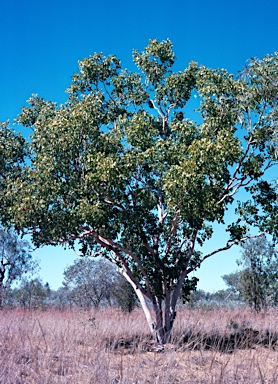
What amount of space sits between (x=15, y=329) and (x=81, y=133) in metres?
6.12

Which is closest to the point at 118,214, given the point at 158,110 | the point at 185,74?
the point at 158,110

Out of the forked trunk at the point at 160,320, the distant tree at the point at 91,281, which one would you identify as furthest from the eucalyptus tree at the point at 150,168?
the distant tree at the point at 91,281

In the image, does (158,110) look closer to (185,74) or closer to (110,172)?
(185,74)

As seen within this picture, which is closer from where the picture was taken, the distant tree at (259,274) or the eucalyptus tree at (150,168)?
the eucalyptus tree at (150,168)

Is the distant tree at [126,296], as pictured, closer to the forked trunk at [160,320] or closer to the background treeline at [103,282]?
A: the background treeline at [103,282]

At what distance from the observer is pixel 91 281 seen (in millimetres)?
40219

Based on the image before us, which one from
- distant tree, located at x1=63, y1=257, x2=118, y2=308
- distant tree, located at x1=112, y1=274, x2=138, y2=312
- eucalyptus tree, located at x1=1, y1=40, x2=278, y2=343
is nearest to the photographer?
eucalyptus tree, located at x1=1, y1=40, x2=278, y2=343

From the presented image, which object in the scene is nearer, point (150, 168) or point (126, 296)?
point (150, 168)

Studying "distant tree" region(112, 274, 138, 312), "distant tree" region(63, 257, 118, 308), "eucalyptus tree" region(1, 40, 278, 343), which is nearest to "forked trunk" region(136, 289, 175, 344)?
"eucalyptus tree" region(1, 40, 278, 343)

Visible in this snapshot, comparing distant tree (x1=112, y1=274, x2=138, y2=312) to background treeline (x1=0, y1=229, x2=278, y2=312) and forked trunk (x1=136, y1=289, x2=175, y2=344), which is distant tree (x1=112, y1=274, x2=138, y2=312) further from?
forked trunk (x1=136, y1=289, x2=175, y2=344)

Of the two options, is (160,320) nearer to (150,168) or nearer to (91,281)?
(150,168)

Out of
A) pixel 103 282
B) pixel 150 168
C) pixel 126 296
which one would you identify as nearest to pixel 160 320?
pixel 150 168

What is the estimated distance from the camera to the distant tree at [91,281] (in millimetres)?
38791

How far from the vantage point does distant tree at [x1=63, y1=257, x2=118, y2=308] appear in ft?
127
